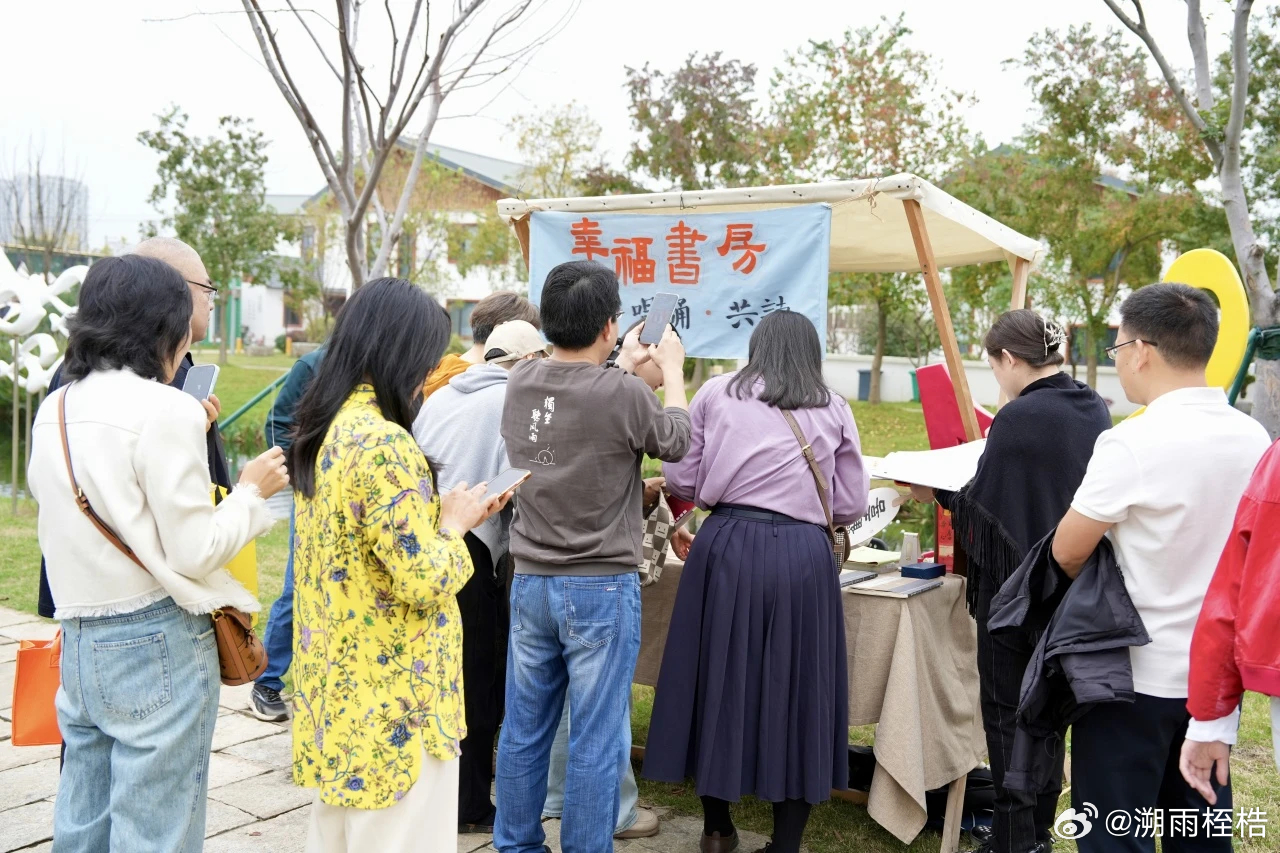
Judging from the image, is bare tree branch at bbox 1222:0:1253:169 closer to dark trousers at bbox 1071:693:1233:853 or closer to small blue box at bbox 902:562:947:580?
small blue box at bbox 902:562:947:580

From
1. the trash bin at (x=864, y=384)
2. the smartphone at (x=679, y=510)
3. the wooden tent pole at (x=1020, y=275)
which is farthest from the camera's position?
the trash bin at (x=864, y=384)

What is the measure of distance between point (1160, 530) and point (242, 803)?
3.06 meters

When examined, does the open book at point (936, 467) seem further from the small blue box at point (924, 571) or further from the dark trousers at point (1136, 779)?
the dark trousers at point (1136, 779)

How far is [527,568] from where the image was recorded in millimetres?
2934

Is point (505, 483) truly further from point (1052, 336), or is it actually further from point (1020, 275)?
point (1020, 275)

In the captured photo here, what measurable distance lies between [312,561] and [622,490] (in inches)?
37.5

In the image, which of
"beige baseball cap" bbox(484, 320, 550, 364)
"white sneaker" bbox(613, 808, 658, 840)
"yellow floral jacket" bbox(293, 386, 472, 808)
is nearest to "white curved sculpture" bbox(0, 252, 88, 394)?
"beige baseball cap" bbox(484, 320, 550, 364)

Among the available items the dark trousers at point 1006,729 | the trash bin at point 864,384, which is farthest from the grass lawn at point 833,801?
the trash bin at point 864,384

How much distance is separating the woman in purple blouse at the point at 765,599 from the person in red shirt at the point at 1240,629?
4.08 feet

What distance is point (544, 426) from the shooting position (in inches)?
113

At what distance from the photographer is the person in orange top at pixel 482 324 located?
3631 mm

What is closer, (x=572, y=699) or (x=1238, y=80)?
(x=572, y=699)

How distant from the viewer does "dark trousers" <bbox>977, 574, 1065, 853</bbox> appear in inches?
124

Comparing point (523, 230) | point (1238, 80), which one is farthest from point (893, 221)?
point (1238, 80)
